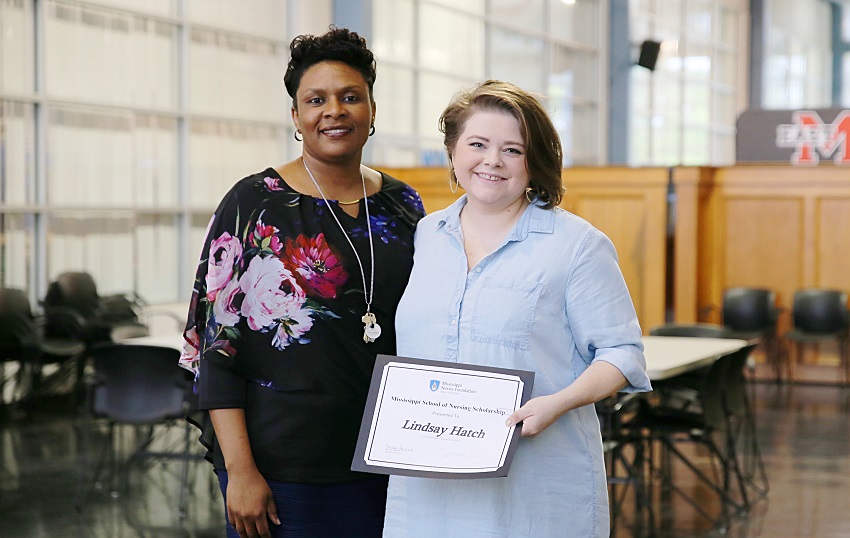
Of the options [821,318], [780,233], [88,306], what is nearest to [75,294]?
[88,306]

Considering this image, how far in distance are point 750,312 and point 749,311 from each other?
0.04ft

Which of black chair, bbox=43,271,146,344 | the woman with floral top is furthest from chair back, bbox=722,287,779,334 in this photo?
the woman with floral top

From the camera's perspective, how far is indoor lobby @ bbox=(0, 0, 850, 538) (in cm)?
582

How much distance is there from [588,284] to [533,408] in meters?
0.25

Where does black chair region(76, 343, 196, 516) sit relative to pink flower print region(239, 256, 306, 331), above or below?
below

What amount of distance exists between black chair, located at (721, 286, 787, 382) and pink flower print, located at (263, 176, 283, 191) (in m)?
8.68

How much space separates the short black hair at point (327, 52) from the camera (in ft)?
7.39

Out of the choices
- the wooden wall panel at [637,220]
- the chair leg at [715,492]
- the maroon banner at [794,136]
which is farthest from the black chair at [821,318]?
the chair leg at [715,492]

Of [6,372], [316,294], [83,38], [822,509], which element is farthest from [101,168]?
[316,294]

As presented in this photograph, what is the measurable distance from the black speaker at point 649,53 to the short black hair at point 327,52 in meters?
13.9

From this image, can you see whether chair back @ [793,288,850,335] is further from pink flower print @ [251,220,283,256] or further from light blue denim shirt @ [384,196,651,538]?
pink flower print @ [251,220,283,256]

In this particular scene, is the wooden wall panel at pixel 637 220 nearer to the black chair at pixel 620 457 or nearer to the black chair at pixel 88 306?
the black chair at pixel 88 306

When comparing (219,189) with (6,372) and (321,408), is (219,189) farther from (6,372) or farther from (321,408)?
(321,408)

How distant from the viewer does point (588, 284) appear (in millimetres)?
2041
